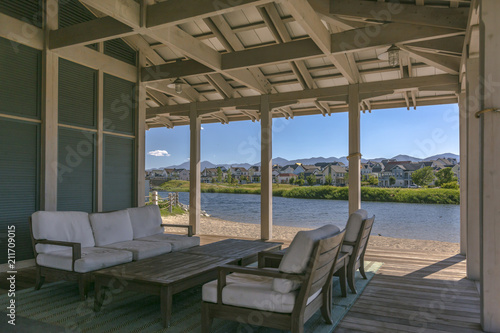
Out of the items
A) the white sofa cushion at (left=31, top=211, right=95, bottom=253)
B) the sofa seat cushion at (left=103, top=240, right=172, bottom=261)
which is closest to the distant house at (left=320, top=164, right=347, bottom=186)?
the sofa seat cushion at (left=103, top=240, right=172, bottom=261)

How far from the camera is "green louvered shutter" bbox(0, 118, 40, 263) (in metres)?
4.81

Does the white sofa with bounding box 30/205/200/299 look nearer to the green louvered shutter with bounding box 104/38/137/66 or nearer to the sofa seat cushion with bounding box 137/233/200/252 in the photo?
the sofa seat cushion with bounding box 137/233/200/252

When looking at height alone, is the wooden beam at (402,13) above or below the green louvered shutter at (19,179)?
above

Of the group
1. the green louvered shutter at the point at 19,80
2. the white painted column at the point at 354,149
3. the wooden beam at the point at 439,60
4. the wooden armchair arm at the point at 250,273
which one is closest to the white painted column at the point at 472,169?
the wooden beam at the point at 439,60

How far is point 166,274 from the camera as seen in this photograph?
3.44m

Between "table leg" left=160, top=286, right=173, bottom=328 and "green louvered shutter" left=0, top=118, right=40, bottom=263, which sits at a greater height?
"green louvered shutter" left=0, top=118, right=40, bottom=263

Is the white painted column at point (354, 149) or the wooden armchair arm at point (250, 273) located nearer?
the wooden armchair arm at point (250, 273)

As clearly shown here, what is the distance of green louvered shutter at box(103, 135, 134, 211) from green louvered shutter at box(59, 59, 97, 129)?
538mm

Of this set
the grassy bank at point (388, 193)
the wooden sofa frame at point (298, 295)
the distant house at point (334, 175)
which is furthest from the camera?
the grassy bank at point (388, 193)

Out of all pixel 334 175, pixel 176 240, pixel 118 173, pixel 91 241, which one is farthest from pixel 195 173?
pixel 334 175

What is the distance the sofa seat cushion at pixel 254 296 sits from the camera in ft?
8.47

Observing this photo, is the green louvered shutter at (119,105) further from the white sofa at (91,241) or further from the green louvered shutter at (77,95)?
the white sofa at (91,241)

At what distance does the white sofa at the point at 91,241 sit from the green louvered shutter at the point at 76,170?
3.10 ft

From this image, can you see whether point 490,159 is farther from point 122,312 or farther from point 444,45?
point 122,312
